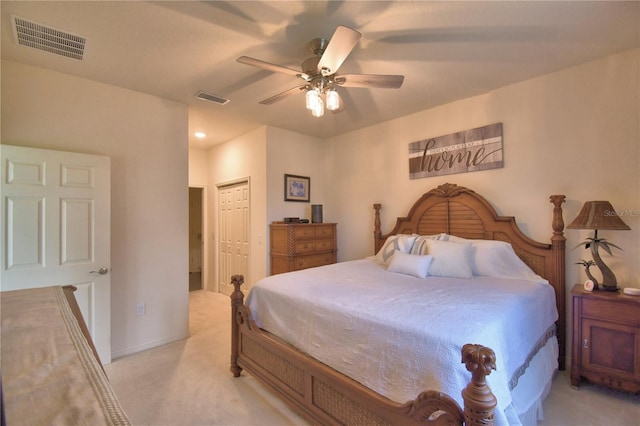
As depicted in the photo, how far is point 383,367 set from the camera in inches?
56.1

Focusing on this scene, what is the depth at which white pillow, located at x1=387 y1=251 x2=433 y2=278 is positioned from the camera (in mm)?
2541

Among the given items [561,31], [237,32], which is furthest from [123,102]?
[561,31]

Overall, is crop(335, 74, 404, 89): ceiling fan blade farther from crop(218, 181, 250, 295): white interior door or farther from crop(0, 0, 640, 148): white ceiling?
crop(218, 181, 250, 295): white interior door

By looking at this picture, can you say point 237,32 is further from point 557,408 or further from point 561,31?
point 557,408

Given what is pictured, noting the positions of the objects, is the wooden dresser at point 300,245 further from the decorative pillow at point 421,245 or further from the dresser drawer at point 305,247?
the decorative pillow at point 421,245

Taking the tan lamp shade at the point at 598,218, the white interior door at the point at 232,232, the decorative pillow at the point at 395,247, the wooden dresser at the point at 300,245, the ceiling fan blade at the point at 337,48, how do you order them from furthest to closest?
1. the white interior door at the point at 232,232
2. the wooden dresser at the point at 300,245
3. the decorative pillow at the point at 395,247
4. the tan lamp shade at the point at 598,218
5. the ceiling fan blade at the point at 337,48

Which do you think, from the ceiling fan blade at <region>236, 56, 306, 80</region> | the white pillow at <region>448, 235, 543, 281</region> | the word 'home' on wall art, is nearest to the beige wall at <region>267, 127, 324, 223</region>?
the word 'home' on wall art

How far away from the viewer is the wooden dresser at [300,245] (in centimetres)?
377

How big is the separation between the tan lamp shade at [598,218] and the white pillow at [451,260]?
0.83m

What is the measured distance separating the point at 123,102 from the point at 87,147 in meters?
0.58

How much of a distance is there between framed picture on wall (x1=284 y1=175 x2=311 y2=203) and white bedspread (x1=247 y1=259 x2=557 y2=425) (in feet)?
6.55

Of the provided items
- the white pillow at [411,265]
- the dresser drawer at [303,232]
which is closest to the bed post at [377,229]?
the dresser drawer at [303,232]

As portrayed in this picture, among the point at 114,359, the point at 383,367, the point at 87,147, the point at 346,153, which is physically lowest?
the point at 114,359

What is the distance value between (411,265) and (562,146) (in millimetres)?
1773
